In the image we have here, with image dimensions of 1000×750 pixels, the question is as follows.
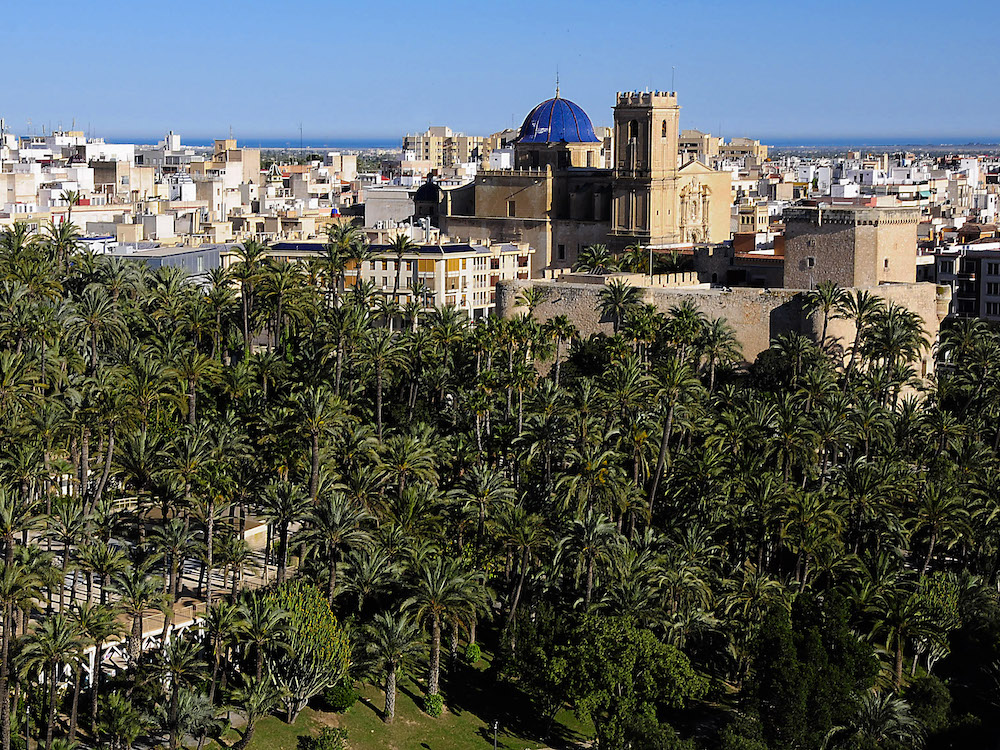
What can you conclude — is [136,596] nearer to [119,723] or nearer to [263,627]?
[119,723]

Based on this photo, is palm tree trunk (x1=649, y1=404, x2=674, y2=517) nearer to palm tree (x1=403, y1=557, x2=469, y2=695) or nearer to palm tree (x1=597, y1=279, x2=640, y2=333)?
palm tree (x1=403, y1=557, x2=469, y2=695)

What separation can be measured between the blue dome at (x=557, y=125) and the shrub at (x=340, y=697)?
4872cm

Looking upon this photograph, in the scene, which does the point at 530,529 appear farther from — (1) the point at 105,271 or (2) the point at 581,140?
(2) the point at 581,140

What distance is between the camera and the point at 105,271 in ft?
181

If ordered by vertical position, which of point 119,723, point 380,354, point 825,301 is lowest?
point 119,723

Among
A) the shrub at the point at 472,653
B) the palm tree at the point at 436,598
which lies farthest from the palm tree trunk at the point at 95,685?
the shrub at the point at 472,653

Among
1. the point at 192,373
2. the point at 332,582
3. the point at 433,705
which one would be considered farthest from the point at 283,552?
the point at 192,373

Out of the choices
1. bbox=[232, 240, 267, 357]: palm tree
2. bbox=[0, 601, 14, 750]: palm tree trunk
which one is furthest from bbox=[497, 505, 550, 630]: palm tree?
bbox=[232, 240, 267, 357]: palm tree

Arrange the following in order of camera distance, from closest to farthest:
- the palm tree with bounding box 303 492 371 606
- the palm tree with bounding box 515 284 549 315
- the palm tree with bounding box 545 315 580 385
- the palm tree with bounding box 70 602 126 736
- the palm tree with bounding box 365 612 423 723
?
the palm tree with bounding box 70 602 126 736 < the palm tree with bounding box 365 612 423 723 < the palm tree with bounding box 303 492 371 606 < the palm tree with bounding box 545 315 580 385 < the palm tree with bounding box 515 284 549 315

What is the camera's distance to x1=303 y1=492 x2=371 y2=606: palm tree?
38.7 m

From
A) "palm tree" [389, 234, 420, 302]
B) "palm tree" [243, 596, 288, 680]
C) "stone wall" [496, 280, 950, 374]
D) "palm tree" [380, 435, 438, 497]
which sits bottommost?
"palm tree" [243, 596, 288, 680]

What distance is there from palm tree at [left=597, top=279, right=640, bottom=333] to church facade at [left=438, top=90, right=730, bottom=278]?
14299 mm

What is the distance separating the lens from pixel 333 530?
1519 inches

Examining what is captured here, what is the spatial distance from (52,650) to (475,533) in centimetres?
1266
